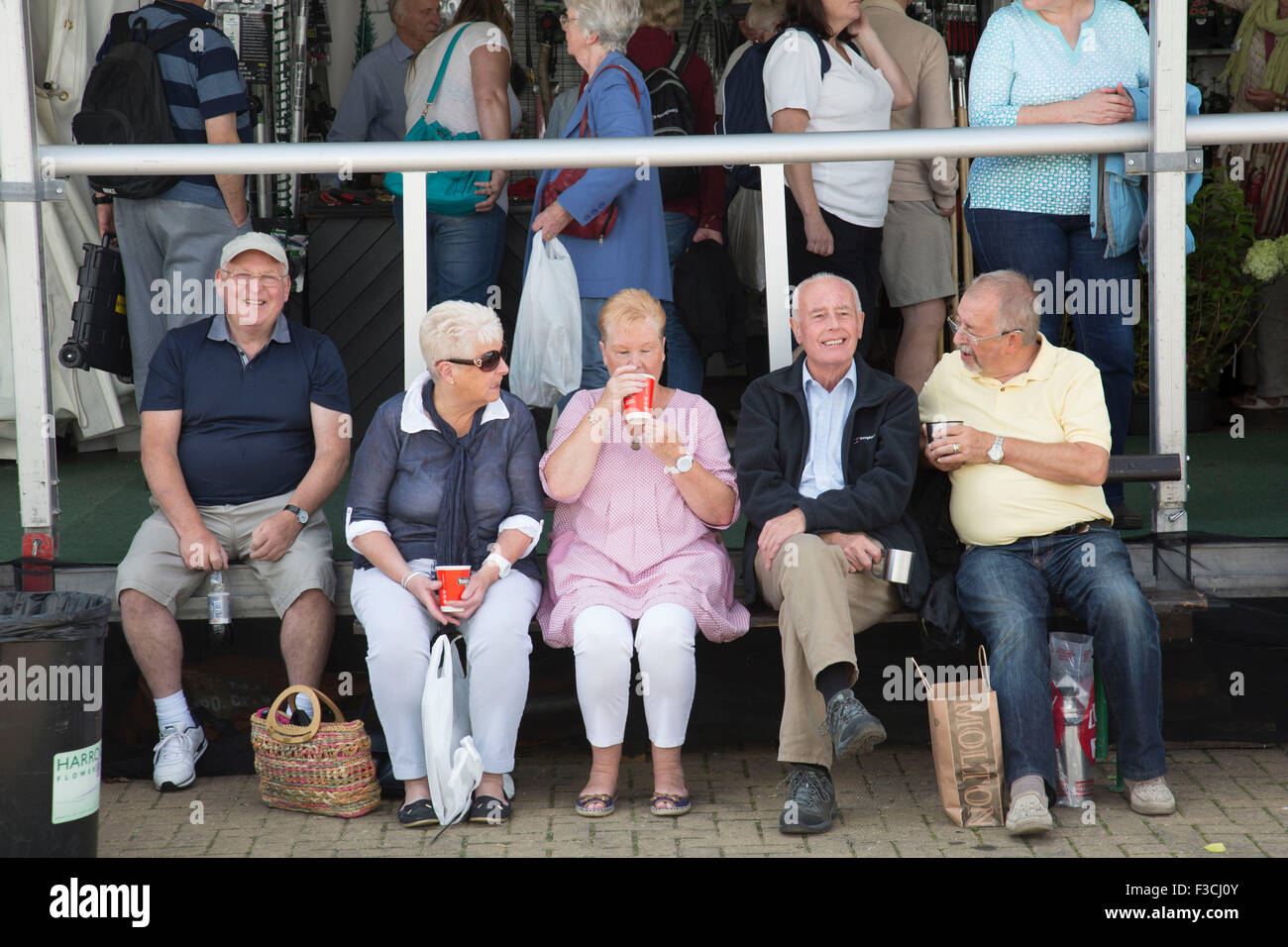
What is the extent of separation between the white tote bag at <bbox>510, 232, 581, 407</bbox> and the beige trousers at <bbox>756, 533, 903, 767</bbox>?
0.92 metres

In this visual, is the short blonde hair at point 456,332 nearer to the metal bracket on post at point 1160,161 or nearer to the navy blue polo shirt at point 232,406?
the navy blue polo shirt at point 232,406

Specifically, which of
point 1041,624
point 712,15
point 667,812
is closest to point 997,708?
point 1041,624

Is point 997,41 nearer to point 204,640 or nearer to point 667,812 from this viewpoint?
point 667,812

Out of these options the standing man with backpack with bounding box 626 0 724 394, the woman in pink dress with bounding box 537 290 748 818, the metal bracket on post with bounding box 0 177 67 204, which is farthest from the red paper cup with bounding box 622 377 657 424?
the metal bracket on post with bounding box 0 177 67 204

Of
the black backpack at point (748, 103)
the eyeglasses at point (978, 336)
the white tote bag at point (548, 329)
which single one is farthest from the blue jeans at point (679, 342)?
the eyeglasses at point (978, 336)

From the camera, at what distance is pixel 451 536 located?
4016mm

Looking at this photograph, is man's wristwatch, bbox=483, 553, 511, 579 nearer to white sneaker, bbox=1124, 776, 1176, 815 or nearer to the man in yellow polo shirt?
the man in yellow polo shirt

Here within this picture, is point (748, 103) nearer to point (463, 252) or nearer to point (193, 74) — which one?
point (463, 252)

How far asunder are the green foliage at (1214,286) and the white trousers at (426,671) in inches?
135

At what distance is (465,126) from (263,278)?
1.20m

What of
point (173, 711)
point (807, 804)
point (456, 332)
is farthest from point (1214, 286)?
point (173, 711)

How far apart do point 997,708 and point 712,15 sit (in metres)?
4.97

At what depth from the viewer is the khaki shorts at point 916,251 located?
5.24 m

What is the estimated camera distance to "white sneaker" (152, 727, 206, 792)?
4.10 m
